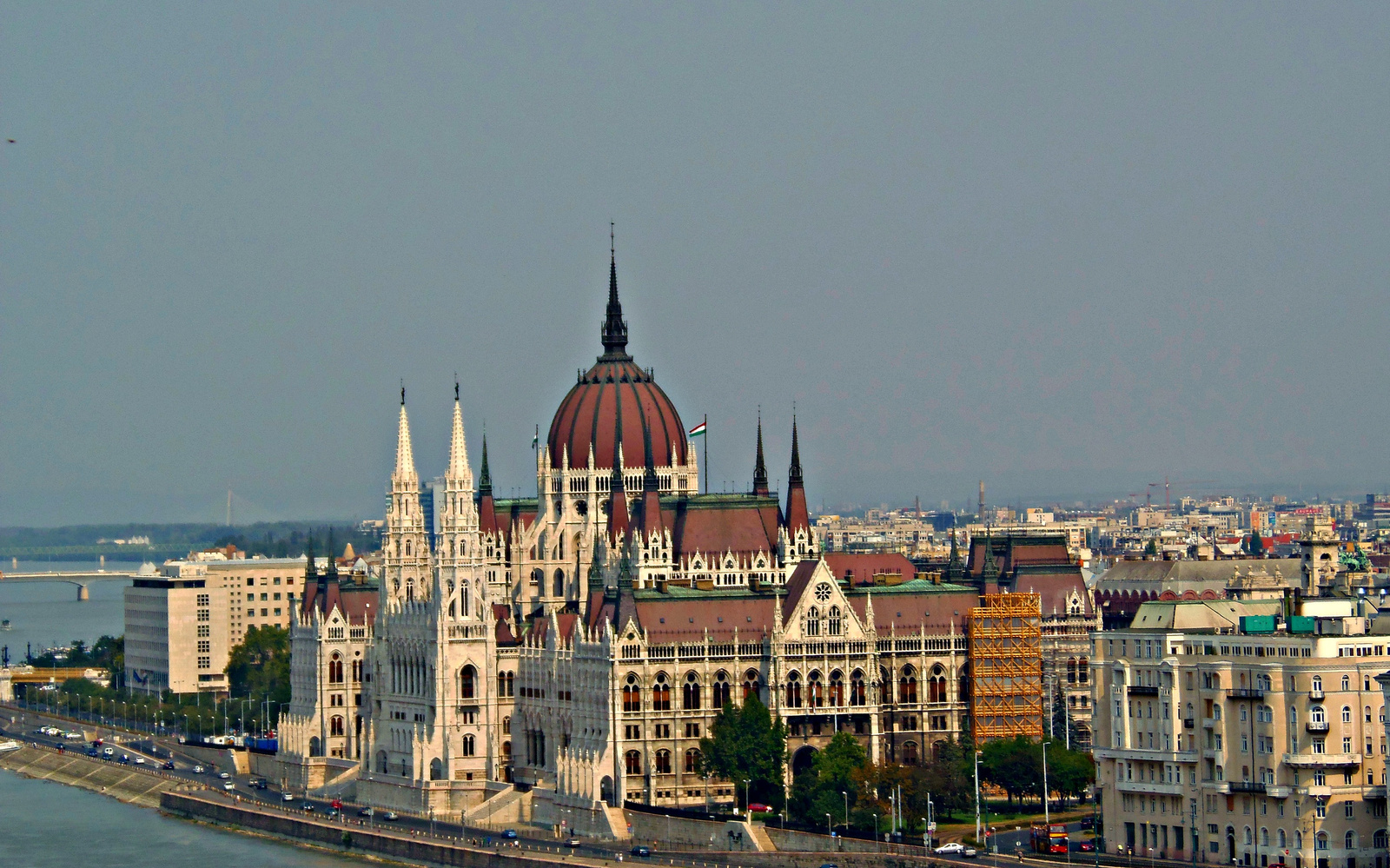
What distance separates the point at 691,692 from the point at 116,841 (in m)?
30.4

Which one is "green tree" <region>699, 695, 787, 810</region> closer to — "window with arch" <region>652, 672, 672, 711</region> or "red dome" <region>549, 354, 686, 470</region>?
"window with arch" <region>652, 672, 672, 711</region>

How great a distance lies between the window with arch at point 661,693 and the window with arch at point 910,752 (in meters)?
11.8

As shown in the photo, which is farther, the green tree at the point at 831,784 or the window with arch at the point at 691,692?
the window with arch at the point at 691,692

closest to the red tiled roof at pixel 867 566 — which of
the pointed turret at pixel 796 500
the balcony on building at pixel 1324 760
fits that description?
the pointed turret at pixel 796 500

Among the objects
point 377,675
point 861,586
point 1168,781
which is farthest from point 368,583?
point 1168,781

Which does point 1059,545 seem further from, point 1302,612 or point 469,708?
point 1302,612

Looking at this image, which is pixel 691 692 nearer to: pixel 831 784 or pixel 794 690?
pixel 794 690

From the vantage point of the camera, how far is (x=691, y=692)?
146 metres

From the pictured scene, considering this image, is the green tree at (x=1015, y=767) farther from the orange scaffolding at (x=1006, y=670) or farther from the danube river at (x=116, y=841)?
the danube river at (x=116, y=841)

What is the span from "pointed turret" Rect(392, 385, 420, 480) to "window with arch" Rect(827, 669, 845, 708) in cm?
3350

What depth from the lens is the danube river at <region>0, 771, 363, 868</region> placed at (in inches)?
5743

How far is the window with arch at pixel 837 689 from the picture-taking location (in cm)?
14762

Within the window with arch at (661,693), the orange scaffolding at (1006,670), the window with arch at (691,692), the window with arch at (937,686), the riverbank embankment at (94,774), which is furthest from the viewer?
the riverbank embankment at (94,774)

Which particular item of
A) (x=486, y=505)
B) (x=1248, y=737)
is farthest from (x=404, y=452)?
(x=1248, y=737)
